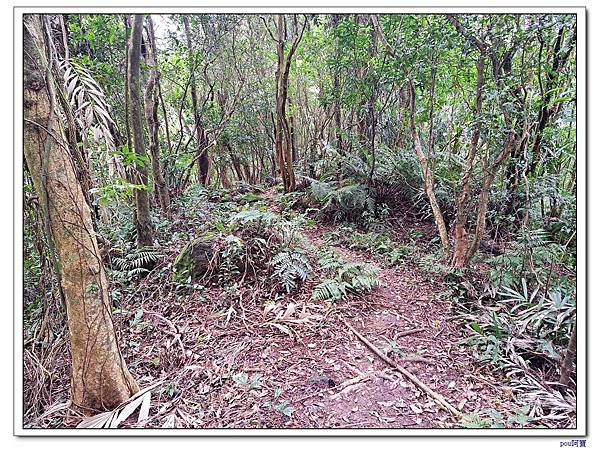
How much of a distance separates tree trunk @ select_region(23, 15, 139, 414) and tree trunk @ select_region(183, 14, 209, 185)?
372 cm

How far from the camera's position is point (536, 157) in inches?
146

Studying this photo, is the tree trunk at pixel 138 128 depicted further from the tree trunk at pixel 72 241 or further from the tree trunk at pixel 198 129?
the tree trunk at pixel 72 241

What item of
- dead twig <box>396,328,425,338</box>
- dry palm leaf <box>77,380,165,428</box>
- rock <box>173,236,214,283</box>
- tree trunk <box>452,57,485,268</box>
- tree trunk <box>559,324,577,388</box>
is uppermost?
tree trunk <box>452,57,485,268</box>

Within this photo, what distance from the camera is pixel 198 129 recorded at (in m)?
7.63

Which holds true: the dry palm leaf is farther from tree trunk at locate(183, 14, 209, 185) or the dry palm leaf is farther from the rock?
tree trunk at locate(183, 14, 209, 185)

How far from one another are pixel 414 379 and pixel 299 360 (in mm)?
870

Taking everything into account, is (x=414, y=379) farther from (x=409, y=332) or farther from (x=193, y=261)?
(x=193, y=261)

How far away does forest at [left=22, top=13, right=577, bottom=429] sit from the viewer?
206 cm

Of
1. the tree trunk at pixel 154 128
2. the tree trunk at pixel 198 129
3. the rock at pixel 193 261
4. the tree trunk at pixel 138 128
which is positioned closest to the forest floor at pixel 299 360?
the rock at pixel 193 261

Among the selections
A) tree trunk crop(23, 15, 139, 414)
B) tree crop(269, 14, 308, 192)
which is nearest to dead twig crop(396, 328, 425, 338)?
tree trunk crop(23, 15, 139, 414)

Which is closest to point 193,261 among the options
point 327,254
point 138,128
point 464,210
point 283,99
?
point 327,254
